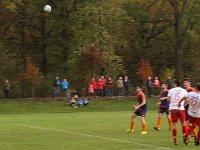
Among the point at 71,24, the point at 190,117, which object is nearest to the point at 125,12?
the point at 71,24

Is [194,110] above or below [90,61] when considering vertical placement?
Answer: below

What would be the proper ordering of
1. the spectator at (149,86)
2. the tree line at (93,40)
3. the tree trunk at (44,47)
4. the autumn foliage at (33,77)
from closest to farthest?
the autumn foliage at (33,77) → the spectator at (149,86) → the tree line at (93,40) → the tree trunk at (44,47)

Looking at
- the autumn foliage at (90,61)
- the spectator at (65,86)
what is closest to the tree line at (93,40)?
the autumn foliage at (90,61)

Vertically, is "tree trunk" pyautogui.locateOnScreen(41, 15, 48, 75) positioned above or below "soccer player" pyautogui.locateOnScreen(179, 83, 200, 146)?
above

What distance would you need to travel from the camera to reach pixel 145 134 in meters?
22.6

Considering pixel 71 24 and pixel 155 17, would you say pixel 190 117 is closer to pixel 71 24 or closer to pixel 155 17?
pixel 71 24

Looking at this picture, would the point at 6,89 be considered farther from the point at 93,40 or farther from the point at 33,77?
the point at 93,40

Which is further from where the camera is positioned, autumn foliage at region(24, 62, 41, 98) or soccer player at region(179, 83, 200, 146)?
autumn foliage at region(24, 62, 41, 98)

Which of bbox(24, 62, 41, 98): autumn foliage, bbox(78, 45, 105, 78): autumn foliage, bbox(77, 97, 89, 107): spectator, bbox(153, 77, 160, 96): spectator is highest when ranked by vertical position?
bbox(78, 45, 105, 78): autumn foliage

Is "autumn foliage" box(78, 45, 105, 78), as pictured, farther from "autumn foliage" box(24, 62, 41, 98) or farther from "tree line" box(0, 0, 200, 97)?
"autumn foliage" box(24, 62, 41, 98)

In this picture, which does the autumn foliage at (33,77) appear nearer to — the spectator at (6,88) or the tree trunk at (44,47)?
the spectator at (6,88)

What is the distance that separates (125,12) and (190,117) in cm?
4642

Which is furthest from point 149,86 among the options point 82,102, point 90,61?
point 82,102

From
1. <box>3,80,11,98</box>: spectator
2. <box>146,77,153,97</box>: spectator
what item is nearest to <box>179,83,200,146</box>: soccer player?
<box>146,77,153,97</box>: spectator
